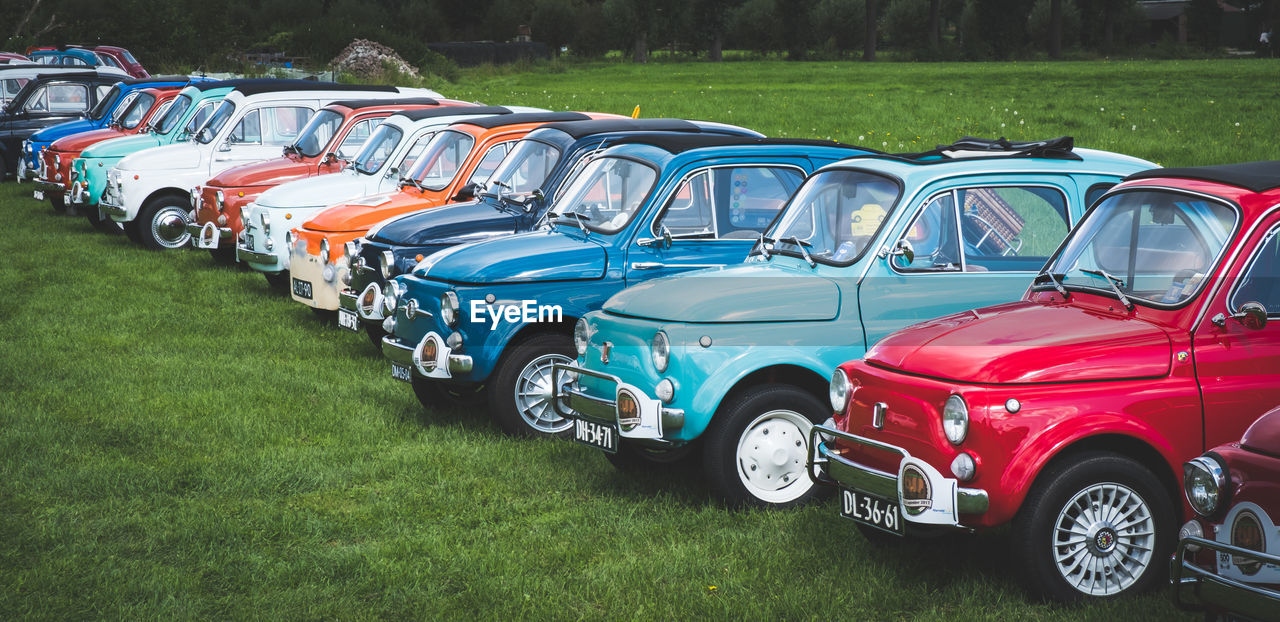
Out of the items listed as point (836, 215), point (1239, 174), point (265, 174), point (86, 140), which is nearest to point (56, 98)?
point (86, 140)

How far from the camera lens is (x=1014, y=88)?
37.5m

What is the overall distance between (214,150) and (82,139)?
4581 millimetres

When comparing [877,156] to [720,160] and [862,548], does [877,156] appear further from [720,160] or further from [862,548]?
[862,548]

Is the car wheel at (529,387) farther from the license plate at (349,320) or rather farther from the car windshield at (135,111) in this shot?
the car windshield at (135,111)

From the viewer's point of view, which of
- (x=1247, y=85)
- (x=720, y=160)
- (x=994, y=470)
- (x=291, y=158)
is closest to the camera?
(x=994, y=470)

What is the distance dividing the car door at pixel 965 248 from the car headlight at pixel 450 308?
8.92ft

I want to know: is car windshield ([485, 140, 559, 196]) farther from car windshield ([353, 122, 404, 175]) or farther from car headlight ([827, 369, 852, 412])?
car headlight ([827, 369, 852, 412])

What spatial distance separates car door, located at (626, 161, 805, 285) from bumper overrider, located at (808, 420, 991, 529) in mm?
2900

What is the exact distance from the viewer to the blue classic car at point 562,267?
8273mm

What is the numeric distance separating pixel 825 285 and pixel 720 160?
192 cm

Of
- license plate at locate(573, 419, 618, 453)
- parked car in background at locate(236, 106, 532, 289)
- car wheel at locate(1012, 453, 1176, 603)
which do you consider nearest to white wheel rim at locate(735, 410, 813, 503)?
license plate at locate(573, 419, 618, 453)

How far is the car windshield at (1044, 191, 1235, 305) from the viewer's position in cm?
557

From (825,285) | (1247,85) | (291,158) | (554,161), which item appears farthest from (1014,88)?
(825,285)

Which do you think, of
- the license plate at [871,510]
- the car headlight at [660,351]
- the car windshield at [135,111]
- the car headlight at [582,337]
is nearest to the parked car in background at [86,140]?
the car windshield at [135,111]
